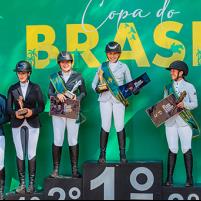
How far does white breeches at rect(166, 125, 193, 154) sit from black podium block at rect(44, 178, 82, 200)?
1.24 m

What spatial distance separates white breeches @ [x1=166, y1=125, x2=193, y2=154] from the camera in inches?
268

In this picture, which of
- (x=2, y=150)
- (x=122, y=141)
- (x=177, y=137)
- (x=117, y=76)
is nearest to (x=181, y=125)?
(x=177, y=137)

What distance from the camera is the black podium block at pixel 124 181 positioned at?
22.0 feet

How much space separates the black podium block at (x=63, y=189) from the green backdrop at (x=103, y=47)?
56cm

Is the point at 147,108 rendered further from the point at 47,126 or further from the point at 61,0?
the point at 61,0

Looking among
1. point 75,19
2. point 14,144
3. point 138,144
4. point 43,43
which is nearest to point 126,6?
point 75,19

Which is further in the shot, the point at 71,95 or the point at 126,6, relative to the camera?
the point at 126,6

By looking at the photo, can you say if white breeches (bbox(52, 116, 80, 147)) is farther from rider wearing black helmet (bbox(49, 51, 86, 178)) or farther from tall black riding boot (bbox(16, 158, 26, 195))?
tall black riding boot (bbox(16, 158, 26, 195))

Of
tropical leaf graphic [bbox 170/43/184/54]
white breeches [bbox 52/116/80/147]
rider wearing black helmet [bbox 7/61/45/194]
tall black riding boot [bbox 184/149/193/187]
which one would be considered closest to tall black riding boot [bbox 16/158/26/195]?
rider wearing black helmet [bbox 7/61/45/194]

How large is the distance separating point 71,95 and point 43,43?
102cm

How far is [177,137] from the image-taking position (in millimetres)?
6891

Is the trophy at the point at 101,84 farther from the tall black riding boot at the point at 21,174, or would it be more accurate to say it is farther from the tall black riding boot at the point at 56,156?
the tall black riding boot at the point at 21,174

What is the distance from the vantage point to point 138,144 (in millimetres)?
7316

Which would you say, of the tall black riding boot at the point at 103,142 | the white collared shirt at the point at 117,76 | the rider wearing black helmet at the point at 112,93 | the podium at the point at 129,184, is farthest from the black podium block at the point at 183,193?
the white collared shirt at the point at 117,76
